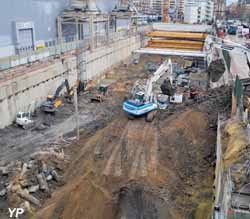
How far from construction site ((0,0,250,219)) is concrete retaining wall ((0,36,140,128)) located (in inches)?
3.1

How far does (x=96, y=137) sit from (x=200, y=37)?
37.2 meters

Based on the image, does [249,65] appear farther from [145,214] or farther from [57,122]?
[145,214]

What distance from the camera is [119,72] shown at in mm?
38500

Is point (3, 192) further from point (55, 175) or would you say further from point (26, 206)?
point (55, 175)

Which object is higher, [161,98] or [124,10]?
[124,10]

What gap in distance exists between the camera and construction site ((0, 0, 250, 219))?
1259 centimetres

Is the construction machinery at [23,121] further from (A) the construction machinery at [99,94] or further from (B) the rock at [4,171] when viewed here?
(A) the construction machinery at [99,94]

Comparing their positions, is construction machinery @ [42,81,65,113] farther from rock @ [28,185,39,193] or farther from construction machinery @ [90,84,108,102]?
rock @ [28,185,39,193]

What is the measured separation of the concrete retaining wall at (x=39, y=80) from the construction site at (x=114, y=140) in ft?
0.26

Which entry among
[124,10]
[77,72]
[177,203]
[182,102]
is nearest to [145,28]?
[124,10]

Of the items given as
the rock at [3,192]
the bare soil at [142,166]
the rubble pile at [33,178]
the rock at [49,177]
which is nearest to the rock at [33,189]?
the rubble pile at [33,178]

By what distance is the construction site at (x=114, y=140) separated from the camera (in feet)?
41.3

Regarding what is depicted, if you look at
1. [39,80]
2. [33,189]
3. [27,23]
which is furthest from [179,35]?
[33,189]

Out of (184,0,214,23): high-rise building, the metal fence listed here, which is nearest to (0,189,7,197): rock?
the metal fence
